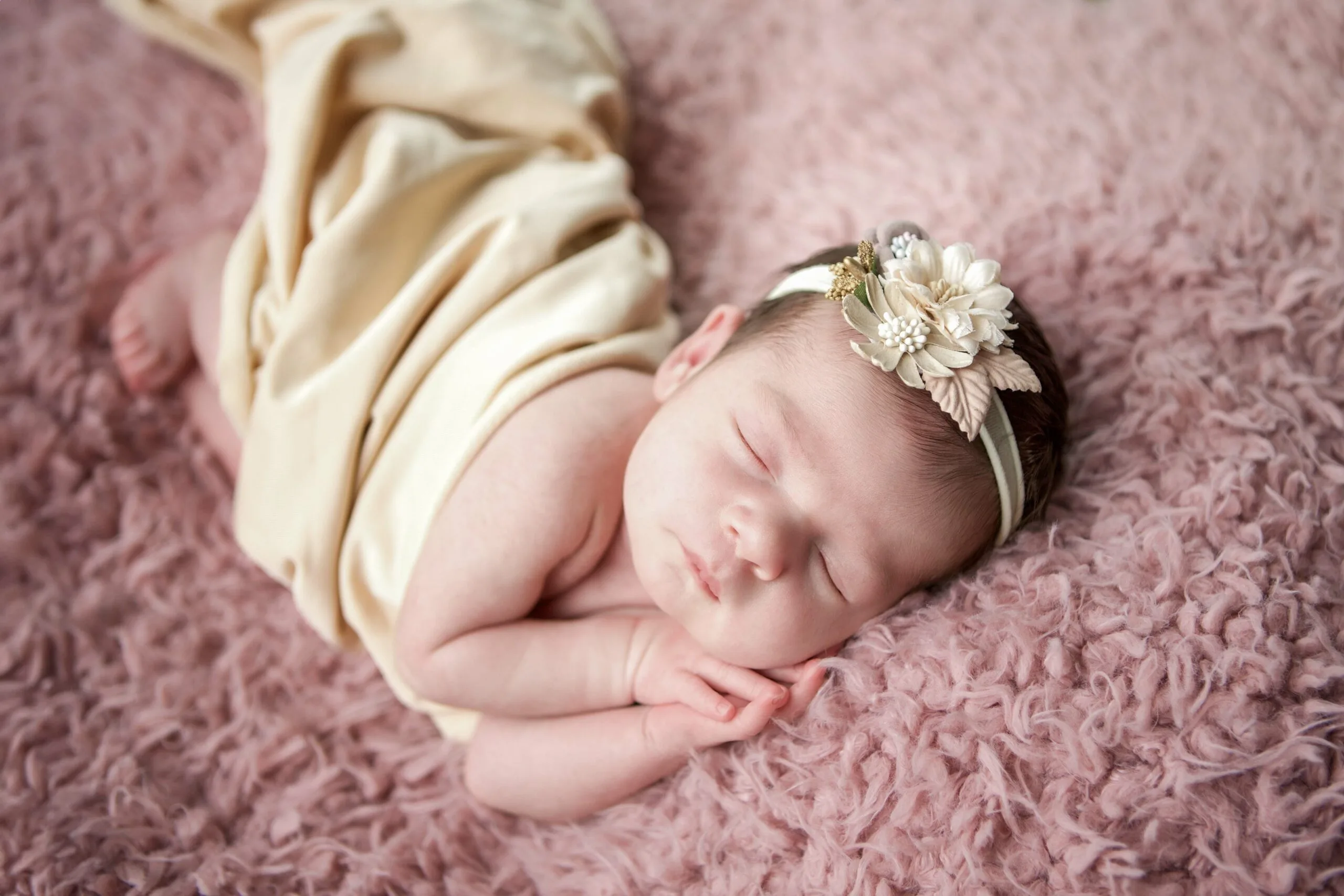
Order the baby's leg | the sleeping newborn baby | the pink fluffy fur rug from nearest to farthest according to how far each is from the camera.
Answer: the pink fluffy fur rug
the sleeping newborn baby
the baby's leg

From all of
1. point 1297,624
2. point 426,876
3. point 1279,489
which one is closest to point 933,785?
point 1297,624

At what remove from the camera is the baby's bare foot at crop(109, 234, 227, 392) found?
191 centimetres

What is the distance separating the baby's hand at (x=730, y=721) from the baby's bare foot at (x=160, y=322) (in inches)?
47.2

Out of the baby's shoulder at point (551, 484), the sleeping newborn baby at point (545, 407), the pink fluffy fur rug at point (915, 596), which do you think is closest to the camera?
the pink fluffy fur rug at point (915, 596)

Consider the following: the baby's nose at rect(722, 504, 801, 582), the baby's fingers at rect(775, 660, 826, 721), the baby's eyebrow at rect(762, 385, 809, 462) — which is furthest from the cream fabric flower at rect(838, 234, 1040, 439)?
the baby's fingers at rect(775, 660, 826, 721)

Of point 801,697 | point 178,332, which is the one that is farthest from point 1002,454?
point 178,332

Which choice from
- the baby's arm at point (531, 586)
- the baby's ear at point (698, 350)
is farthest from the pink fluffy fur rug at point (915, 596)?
the baby's ear at point (698, 350)

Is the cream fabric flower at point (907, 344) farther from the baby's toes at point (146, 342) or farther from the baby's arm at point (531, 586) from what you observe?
the baby's toes at point (146, 342)

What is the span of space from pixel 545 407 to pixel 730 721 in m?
0.51

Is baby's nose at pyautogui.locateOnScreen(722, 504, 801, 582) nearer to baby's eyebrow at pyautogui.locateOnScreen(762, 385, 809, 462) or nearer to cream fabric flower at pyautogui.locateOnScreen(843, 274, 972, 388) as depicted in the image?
baby's eyebrow at pyautogui.locateOnScreen(762, 385, 809, 462)

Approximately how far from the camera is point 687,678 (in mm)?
1363

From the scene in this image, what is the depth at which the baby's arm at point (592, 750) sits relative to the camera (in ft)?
4.38

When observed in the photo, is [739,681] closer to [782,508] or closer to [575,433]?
[782,508]

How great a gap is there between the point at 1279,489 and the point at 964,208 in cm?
67
